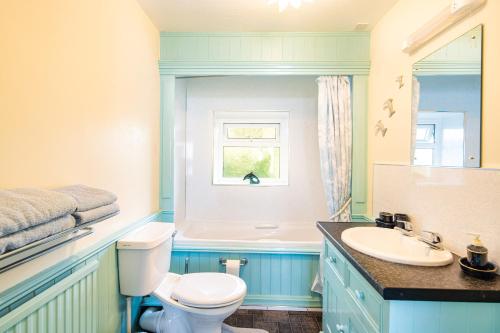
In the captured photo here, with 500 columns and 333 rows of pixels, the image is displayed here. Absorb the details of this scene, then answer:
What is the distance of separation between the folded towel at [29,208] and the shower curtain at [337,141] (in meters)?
1.96

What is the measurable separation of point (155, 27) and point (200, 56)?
437mm

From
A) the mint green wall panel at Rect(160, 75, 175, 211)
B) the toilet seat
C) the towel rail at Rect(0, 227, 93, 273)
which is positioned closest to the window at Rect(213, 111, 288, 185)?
the mint green wall panel at Rect(160, 75, 175, 211)

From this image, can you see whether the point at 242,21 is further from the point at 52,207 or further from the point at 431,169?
the point at 52,207

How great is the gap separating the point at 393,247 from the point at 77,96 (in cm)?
183

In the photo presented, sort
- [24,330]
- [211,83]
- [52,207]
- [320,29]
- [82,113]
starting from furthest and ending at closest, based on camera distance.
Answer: [211,83] → [320,29] → [82,113] → [24,330] → [52,207]

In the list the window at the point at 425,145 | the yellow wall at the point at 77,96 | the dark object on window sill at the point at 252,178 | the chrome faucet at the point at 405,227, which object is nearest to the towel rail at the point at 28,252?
the yellow wall at the point at 77,96

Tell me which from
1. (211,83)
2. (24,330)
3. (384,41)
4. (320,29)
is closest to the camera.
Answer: (24,330)

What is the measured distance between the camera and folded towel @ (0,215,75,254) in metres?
0.62

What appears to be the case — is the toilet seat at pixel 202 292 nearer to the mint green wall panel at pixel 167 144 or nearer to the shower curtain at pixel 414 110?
the mint green wall panel at pixel 167 144

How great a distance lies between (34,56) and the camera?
39.7 inches

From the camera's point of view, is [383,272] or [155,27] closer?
[383,272]

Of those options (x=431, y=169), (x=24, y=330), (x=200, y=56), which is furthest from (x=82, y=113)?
(x=431, y=169)

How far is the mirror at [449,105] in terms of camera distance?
115 centimetres

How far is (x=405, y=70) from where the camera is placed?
5.61 feet
